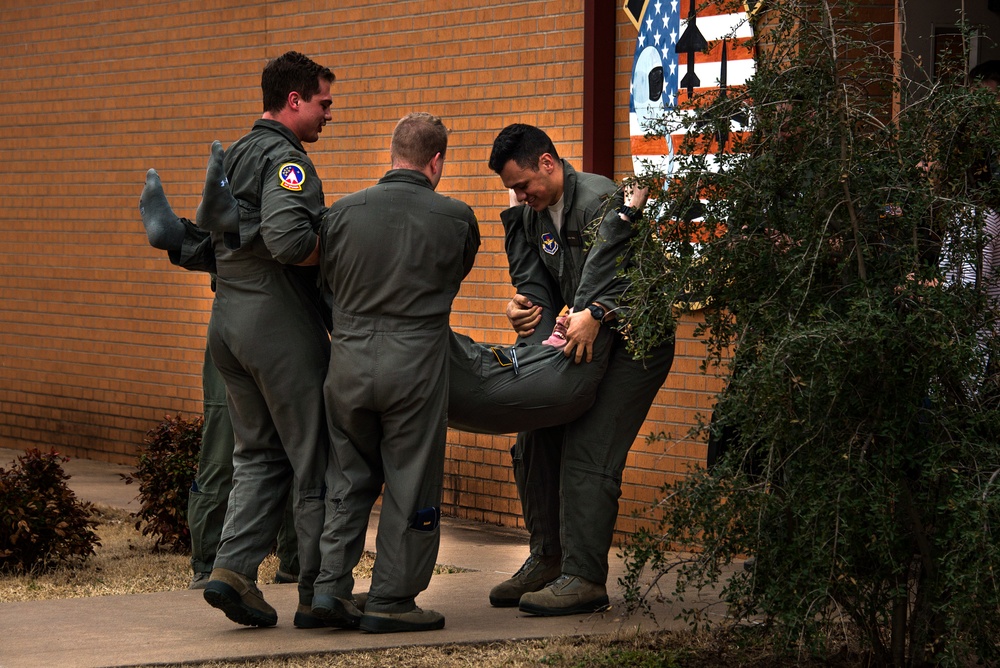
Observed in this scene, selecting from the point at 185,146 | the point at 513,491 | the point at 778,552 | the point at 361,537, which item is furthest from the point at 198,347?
the point at 778,552

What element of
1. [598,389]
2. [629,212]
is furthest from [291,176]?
[598,389]

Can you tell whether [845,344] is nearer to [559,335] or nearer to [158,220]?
[559,335]

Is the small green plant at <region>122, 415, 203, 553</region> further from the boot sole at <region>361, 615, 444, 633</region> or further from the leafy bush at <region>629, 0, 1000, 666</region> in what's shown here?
the leafy bush at <region>629, 0, 1000, 666</region>

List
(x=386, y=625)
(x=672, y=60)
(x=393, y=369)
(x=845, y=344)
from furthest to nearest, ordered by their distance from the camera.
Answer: (x=672, y=60), (x=386, y=625), (x=393, y=369), (x=845, y=344)

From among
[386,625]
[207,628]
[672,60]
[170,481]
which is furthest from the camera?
[170,481]

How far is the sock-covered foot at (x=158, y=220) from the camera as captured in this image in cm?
605

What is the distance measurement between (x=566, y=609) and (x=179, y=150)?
634 centimetres

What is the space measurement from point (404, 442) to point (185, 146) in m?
6.08

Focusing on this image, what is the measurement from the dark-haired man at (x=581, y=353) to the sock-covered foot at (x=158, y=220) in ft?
4.33

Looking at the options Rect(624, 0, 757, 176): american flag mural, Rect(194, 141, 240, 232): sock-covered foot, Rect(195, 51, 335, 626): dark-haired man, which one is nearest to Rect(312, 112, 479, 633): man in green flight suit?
Rect(195, 51, 335, 626): dark-haired man

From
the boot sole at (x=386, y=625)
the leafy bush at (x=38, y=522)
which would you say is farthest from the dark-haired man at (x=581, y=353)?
the leafy bush at (x=38, y=522)

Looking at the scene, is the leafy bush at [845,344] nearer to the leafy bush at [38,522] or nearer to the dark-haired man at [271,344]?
the dark-haired man at [271,344]

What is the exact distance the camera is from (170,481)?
824 cm

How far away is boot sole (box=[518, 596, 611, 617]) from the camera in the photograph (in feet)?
20.1
